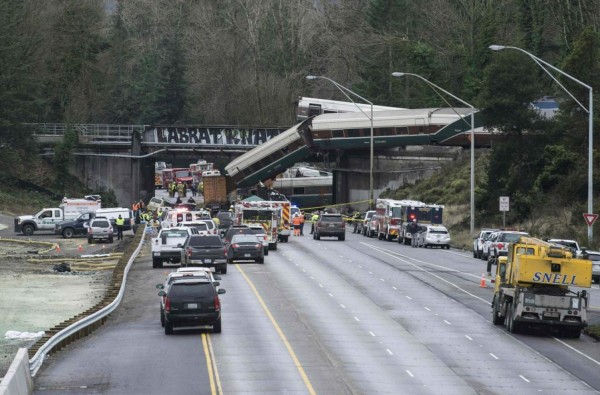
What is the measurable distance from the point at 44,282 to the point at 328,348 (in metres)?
22.1

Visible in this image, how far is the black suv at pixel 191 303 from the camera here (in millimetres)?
34219

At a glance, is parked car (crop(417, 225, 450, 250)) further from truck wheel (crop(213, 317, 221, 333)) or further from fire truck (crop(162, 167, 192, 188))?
fire truck (crop(162, 167, 192, 188))

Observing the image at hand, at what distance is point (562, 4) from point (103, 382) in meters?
86.3

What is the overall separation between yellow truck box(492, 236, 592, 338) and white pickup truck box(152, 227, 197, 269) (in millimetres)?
21948

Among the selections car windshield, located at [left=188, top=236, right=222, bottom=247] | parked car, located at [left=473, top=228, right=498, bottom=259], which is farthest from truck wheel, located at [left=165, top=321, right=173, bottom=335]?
parked car, located at [left=473, top=228, right=498, bottom=259]

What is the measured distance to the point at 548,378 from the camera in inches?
1161

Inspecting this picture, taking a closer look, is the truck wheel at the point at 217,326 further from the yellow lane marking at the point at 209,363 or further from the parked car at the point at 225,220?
the parked car at the point at 225,220

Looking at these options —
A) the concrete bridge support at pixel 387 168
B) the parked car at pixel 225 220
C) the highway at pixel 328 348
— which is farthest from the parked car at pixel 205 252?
the concrete bridge support at pixel 387 168

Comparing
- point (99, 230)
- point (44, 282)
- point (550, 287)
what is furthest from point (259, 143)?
point (550, 287)

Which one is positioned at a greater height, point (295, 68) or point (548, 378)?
point (295, 68)

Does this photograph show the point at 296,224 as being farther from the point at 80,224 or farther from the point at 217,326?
the point at 217,326

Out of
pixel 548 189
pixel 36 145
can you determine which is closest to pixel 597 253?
pixel 548 189

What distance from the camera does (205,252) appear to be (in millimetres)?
51094

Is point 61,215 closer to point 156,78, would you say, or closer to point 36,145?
point 36,145
